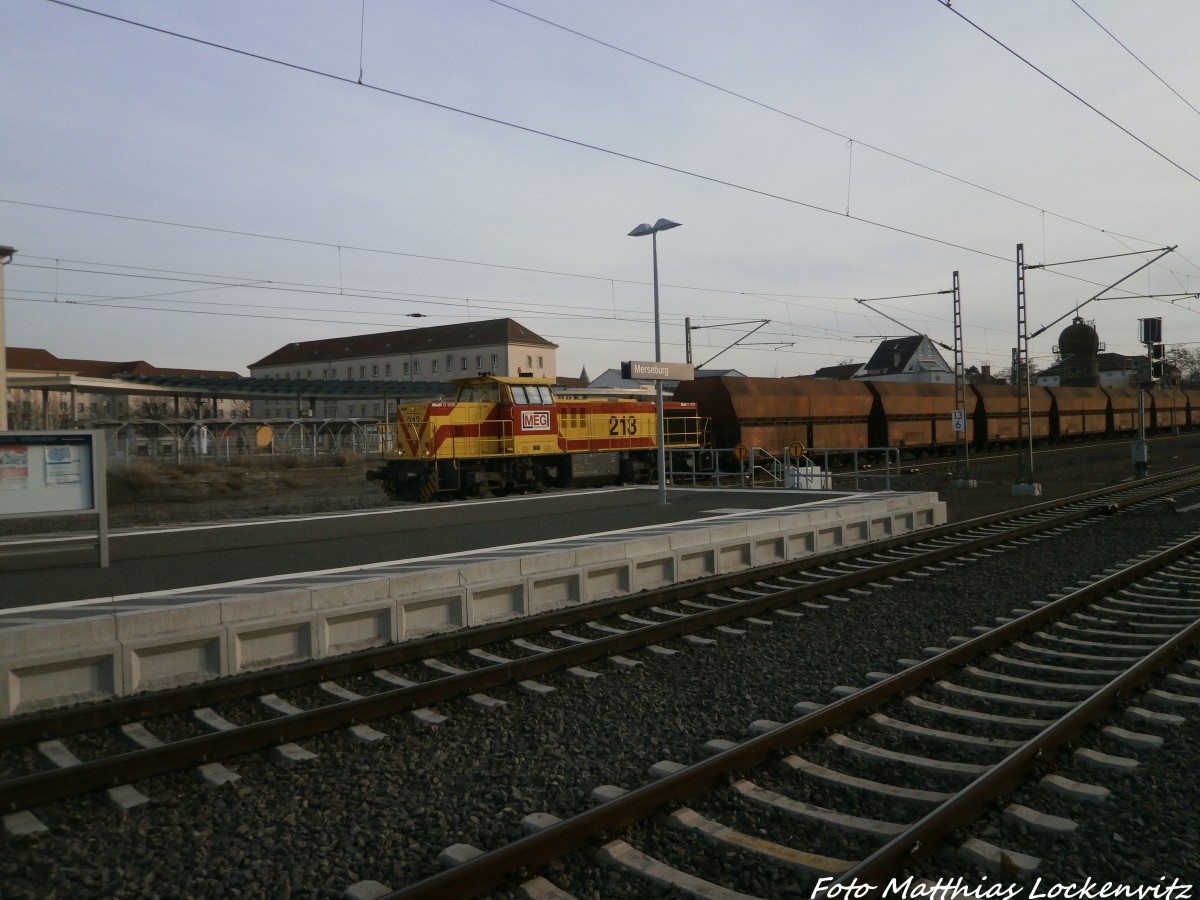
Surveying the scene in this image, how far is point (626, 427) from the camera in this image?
25.6 meters

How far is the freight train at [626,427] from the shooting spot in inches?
841

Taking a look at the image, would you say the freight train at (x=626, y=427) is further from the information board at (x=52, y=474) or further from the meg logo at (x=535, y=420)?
the information board at (x=52, y=474)

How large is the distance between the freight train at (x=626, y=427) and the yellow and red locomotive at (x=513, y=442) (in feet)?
0.10

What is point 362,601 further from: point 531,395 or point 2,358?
point 2,358

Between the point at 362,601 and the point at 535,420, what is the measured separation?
14.8 metres

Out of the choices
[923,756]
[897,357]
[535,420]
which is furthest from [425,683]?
[897,357]

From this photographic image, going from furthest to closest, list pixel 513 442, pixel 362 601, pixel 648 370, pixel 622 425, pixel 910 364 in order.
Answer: pixel 910 364, pixel 622 425, pixel 513 442, pixel 648 370, pixel 362 601

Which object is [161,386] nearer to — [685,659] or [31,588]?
[31,588]

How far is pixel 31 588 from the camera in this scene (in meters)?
9.05

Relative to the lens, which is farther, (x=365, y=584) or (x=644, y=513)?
(x=644, y=513)

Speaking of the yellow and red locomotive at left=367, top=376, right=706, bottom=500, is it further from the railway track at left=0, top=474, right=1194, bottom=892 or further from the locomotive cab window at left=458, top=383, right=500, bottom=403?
the railway track at left=0, top=474, right=1194, bottom=892

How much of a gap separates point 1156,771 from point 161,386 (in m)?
42.4

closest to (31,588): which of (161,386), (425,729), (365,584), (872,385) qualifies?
(365,584)

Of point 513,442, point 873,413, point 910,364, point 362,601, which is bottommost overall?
point 362,601
